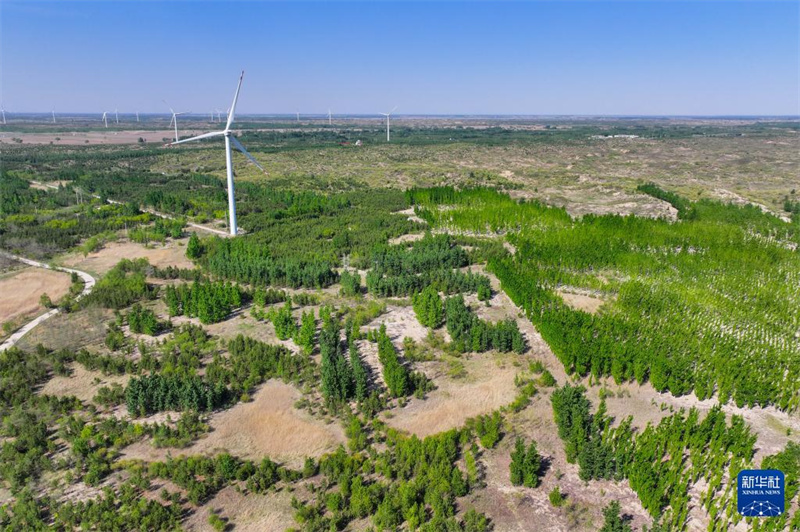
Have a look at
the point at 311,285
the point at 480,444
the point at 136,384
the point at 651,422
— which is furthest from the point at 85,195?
the point at 651,422

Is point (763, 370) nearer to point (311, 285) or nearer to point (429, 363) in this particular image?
point (429, 363)

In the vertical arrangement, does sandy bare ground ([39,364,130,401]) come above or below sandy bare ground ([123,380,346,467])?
above

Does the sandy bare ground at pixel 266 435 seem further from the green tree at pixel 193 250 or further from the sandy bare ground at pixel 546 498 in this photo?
the green tree at pixel 193 250

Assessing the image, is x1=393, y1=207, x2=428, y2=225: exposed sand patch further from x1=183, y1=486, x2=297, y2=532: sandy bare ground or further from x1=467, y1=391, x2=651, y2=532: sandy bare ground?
x1=183, y1=486, x2=297, y2=532: sandy bare ground

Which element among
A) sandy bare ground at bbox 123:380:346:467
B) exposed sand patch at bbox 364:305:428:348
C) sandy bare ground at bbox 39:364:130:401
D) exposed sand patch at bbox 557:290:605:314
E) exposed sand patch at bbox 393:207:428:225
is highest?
exposed sand patch at bbox 393:207:428:225

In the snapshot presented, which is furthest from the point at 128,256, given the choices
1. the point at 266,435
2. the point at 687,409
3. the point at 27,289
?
the point at 687,409

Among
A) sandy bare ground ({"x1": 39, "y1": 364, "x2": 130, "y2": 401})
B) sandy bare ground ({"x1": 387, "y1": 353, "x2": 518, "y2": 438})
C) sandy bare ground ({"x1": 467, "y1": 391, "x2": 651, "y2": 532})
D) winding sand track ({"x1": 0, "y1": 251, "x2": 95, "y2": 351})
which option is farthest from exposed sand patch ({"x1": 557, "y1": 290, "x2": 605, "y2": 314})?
winding sand track ({"x1": 0, "y1": 251, "x2": 95, "y2": 351})
